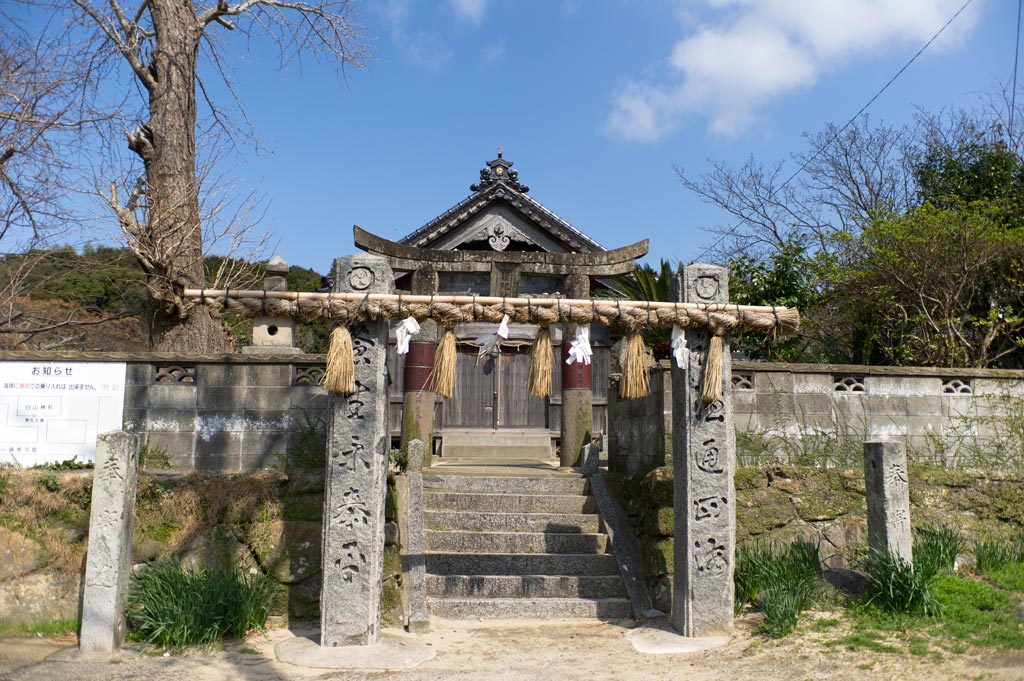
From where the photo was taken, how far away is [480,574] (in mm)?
8523

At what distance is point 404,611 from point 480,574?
1.09m

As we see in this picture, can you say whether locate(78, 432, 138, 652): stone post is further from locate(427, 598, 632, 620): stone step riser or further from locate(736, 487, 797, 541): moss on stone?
locate(736, 487, 797, 541): moss on stone

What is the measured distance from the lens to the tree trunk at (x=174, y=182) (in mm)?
10102

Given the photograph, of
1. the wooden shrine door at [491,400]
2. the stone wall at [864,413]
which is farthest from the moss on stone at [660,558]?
the wooden shrine door at [491,400]

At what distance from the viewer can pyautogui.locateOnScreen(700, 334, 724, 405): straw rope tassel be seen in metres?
7.09

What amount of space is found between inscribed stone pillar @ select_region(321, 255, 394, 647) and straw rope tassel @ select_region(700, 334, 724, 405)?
3.02 m

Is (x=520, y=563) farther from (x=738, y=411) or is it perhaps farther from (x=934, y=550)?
(x=934, y=550)

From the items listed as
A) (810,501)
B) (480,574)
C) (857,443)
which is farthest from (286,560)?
(857,443)

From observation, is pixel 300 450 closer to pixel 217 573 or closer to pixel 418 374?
pixel 217 573

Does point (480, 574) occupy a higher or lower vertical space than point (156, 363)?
lower

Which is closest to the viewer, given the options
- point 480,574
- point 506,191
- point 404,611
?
point 404,611

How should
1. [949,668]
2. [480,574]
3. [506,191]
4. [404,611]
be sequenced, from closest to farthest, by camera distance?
[949,668], [404,611], [480,574], [506,191]


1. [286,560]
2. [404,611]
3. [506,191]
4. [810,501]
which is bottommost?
[404,611]

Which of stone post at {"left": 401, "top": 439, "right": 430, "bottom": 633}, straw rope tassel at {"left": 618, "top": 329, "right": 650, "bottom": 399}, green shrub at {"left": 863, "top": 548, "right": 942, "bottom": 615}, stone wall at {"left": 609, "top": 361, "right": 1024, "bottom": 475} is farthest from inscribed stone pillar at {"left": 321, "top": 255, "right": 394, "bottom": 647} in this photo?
green shrub at {"left": 863, "top": 548, "right": 942, "bottom": 615}
